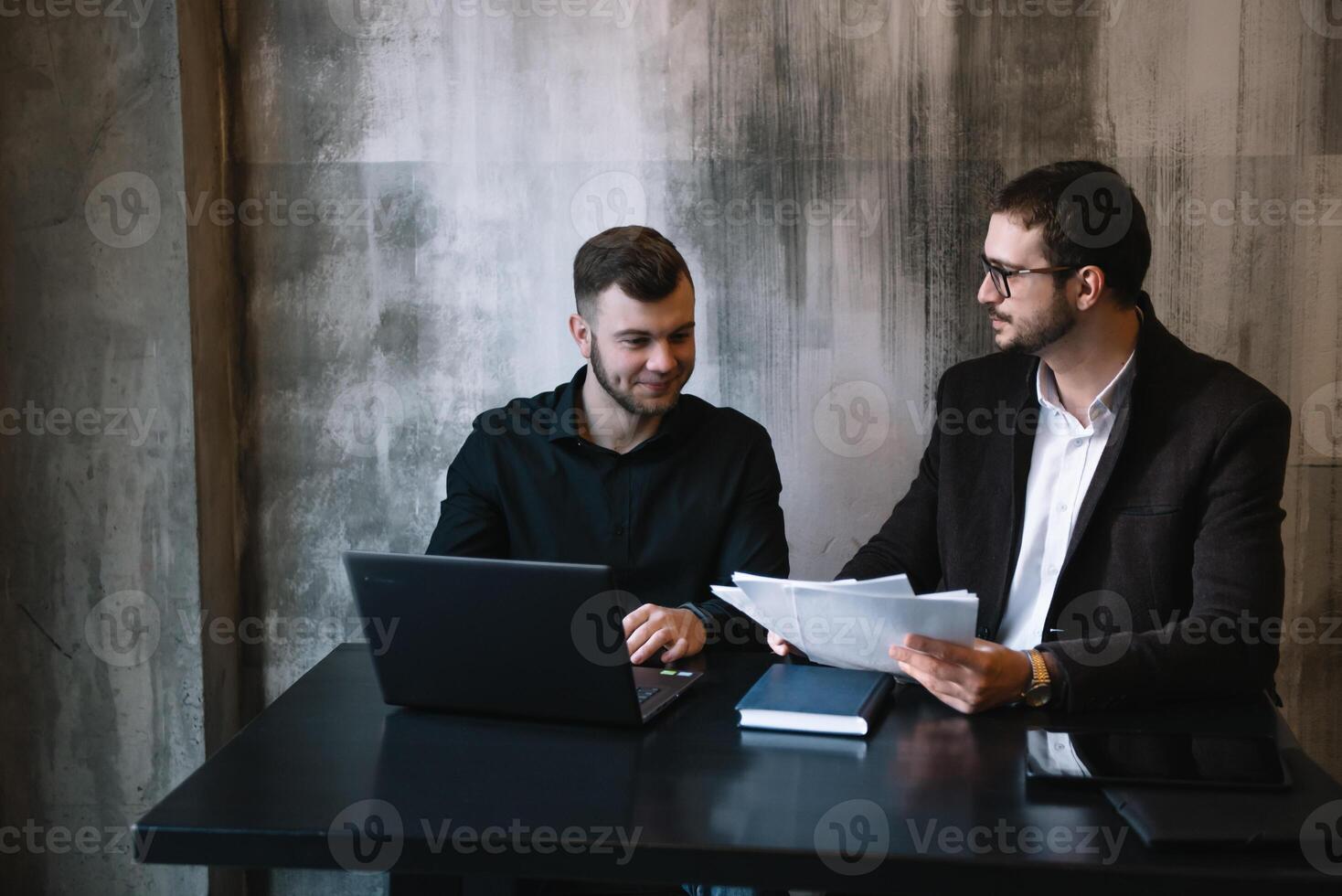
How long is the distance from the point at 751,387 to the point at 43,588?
1.75 m

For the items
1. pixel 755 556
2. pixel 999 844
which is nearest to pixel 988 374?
pixel 755 556

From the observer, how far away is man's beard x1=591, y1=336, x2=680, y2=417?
2.38m

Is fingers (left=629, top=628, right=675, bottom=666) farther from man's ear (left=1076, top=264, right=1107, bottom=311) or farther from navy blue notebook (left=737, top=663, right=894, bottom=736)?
man's ear (left=1076, top=264, right=1107, bottom=311)

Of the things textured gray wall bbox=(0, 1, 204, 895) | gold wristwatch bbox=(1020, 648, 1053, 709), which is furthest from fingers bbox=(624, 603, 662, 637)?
textured gray wall bbox=(0, 1, 204, 895)

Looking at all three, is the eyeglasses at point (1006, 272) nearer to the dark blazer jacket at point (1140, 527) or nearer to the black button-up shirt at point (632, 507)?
the dark blazer jacket at point (1140, 527)

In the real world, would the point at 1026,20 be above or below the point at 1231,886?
above

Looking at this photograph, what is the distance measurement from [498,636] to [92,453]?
159cm

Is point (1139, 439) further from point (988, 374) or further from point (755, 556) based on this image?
point (755, 556)


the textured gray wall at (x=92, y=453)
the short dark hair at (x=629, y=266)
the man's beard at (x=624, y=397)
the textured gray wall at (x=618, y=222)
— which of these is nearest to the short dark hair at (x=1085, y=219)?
the textured gray wall at (x=618, y=222)

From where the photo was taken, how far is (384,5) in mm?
2818

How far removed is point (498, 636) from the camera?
1.58 m

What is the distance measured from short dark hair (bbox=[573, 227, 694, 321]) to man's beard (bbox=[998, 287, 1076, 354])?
2.24ft

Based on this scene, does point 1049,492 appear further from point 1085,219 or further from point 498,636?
point 498,636

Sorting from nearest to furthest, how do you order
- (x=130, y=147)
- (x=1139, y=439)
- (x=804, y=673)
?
(x=804, y=673), (x=1139, y=439), (x=130, y=147)
